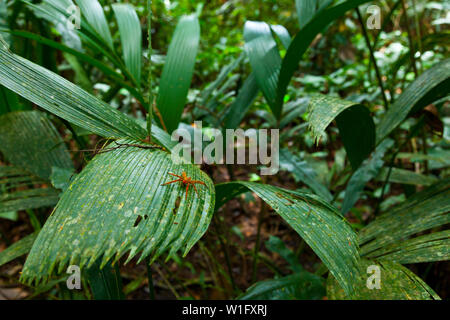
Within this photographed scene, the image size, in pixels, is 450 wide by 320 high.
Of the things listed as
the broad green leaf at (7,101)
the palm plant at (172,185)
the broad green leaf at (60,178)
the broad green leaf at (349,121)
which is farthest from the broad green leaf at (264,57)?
the broad green leaf at (7,101)

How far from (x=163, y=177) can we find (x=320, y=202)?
0.73ft

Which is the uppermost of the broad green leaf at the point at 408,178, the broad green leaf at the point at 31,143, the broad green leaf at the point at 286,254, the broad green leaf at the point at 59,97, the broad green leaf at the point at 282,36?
the broad green leaf at the point at 282,36

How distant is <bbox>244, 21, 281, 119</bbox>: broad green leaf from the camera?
742mm

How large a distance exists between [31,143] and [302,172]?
0.68m

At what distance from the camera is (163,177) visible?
37 centimetres

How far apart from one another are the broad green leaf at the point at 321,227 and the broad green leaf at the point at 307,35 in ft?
1.13

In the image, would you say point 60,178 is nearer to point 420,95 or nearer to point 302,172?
point 302,172

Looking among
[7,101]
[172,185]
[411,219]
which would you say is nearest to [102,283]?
[172,185]

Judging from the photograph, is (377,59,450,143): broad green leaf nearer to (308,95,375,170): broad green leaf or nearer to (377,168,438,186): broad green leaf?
(308,95,375,170): broad green leaf

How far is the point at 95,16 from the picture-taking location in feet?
2.25

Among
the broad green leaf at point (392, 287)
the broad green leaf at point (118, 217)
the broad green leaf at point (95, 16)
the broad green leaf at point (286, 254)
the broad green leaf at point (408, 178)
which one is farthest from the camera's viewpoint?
the broad green leaf at point (286, 254)

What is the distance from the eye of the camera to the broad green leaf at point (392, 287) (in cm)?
43

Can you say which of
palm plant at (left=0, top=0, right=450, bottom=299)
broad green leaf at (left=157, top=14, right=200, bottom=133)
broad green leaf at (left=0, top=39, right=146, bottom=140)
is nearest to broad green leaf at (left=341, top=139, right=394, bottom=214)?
palm plant at (left=0, top=0, right=450, bottom=299)

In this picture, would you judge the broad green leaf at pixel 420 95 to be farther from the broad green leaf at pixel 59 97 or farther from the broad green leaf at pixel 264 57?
the broad green leaf at pixel 59 97
